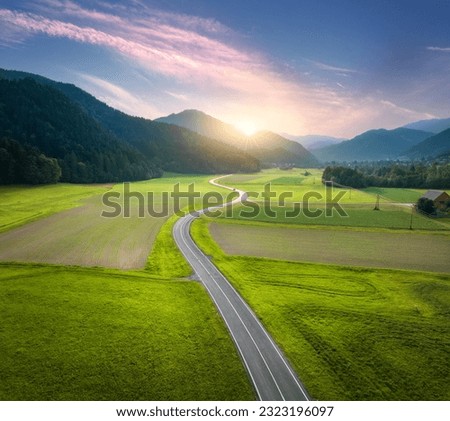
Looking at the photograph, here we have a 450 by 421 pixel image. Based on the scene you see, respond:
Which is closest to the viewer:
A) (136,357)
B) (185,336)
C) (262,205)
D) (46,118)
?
(136,357)

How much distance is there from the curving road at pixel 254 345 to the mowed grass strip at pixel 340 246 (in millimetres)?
12948

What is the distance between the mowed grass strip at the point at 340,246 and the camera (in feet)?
153

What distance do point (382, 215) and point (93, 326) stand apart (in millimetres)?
79759

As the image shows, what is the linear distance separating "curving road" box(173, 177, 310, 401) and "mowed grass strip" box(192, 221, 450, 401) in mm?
900

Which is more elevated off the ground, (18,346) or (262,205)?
(262,205)

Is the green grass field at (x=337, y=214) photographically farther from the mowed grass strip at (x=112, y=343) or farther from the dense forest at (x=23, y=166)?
the dense forest at (x=23, y=166)

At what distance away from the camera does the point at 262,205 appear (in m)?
97.7

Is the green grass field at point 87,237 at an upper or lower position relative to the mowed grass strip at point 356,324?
upper

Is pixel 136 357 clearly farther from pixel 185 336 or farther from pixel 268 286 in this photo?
pixel 268 286

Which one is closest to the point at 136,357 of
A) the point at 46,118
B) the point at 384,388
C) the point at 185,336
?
the point at 185,336

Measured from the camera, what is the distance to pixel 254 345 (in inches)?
1030

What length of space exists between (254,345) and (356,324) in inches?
423

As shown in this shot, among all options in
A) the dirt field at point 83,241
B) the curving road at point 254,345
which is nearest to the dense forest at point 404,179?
the dirt field at point 83,241
